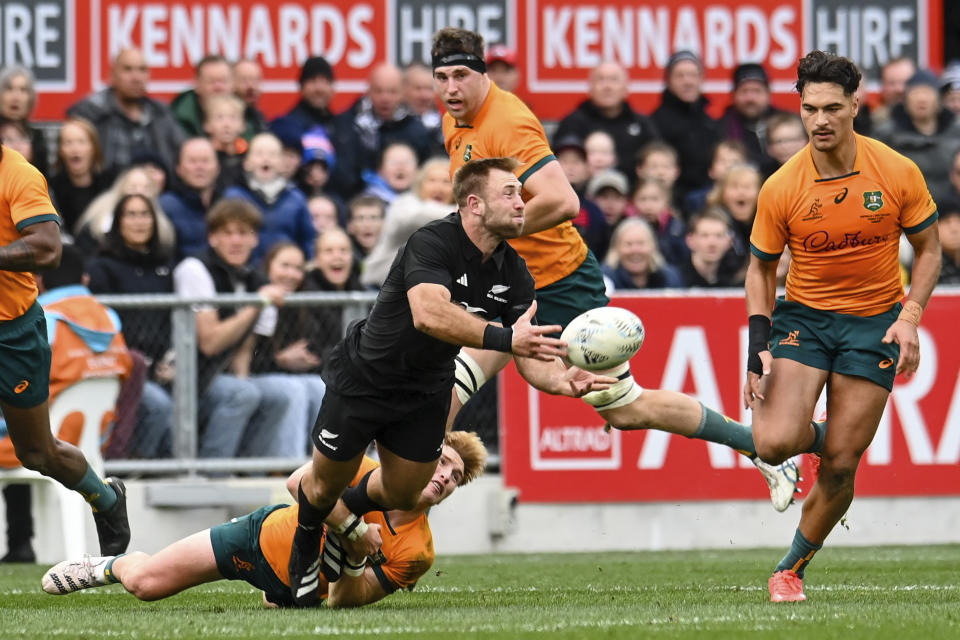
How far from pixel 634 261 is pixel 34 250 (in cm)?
578

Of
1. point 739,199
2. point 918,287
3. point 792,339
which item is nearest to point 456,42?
point 792,339

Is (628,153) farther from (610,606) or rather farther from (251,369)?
(610,606)

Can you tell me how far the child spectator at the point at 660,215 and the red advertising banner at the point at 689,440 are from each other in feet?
5.22

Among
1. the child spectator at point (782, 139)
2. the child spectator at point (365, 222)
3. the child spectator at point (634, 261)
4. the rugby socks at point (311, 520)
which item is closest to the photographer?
the rugby socks at point (311, 520)

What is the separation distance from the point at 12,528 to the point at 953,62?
1090 centimetres

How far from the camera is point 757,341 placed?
842 centimetres

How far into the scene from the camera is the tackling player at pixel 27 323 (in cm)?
869

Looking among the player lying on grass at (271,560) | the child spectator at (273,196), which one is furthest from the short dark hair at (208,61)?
the player lying on grass at (271,560)

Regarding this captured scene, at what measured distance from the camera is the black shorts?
7984mm

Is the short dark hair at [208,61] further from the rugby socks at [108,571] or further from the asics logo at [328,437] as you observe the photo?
the asics logo at [328,437]

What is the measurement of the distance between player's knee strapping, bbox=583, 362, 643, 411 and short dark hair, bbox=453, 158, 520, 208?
227 centimetres

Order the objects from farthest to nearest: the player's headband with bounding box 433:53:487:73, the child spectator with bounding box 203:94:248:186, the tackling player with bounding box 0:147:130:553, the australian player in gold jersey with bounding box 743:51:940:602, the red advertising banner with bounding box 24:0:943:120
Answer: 1. the red advertising banner with bounding box 24:0:943:120
2. the child spectator with bounding box 203:94:248:186
3. the player's headband with bounding box 433:53:487:73
4. the tackling player with bounding box 0:147:130:553
5. the australian player in gold jersey with bounding box 743:51:940:602

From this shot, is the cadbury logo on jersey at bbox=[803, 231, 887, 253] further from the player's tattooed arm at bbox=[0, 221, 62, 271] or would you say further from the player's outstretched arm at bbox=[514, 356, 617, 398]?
the player's tattooed arm at bbox=[0, 221, 62, 271]

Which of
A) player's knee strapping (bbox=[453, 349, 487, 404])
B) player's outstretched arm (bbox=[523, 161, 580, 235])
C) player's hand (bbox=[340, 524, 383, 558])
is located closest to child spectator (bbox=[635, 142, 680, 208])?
player's knee strapping (bbox=[453, 349, 487, 404])
